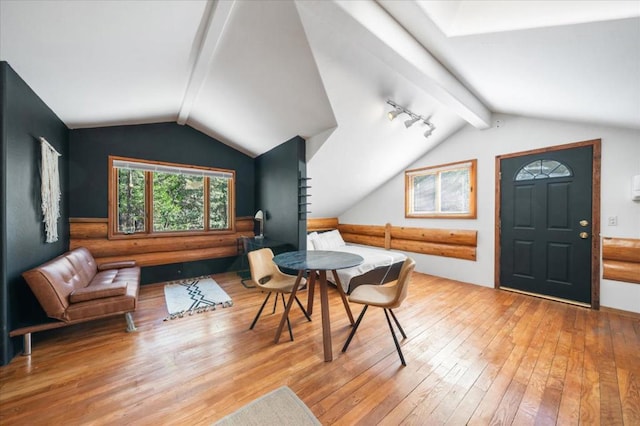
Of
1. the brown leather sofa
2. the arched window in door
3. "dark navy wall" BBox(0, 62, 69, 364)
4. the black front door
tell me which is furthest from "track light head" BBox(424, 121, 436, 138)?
"dark navy wall" BBox(0, 62, 69, 364)

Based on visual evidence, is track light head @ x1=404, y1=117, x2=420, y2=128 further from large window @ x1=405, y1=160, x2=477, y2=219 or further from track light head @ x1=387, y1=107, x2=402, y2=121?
large window @ x1=405, y1=160, x2=477, y2=219

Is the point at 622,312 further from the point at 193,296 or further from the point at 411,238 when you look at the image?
the point at 193,296

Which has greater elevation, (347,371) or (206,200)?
(206,200)

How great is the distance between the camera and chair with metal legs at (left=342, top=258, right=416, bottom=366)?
1915mm

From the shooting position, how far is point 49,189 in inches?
104

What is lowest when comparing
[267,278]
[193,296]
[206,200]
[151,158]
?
[193,296]

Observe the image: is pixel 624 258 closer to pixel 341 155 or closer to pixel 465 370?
pixel 465 370

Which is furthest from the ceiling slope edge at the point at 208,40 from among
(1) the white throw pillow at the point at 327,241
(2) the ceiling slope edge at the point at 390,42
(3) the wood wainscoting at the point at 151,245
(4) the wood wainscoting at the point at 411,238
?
(4) the wood wainscoting at the point at 411,238

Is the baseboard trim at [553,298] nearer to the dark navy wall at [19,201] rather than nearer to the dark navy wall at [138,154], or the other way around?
the dark navy wall at [138,154]

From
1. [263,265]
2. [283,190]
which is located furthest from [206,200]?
[263,265]

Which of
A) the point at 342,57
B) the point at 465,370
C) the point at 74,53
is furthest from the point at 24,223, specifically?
the point at 465,370

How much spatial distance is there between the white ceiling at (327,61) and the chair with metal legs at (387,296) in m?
1.88

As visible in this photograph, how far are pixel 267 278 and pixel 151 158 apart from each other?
Result: 126 inches

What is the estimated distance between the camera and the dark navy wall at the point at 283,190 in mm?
3764
